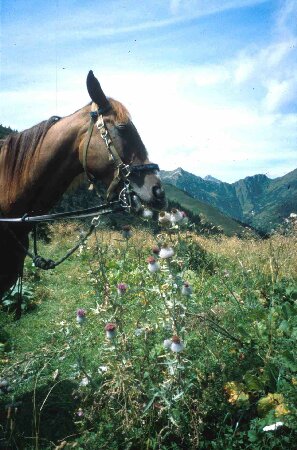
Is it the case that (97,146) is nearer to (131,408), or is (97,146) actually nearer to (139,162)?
(139,162)

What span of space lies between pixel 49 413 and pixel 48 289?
569 centimetres

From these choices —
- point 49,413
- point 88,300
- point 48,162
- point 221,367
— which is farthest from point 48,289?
point 221,367

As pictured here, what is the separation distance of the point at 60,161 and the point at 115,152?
0.74 meters

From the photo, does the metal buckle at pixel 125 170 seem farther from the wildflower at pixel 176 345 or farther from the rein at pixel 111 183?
the wildflower at pixel 176 345

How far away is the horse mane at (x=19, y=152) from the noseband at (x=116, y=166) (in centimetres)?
65

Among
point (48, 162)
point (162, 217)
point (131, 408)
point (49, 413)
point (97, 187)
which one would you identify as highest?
point (48, 162)

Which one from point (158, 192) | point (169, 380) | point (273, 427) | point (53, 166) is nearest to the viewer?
point (273, 427)

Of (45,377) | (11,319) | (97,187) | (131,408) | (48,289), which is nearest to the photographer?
(131,408)

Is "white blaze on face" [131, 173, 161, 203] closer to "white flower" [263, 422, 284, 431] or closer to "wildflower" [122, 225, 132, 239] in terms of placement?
"wildflower" [122, 225, 132, 239]

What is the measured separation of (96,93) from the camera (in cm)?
381

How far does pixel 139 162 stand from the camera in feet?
12.2

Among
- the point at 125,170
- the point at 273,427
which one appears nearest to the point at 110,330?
the point at 273,427

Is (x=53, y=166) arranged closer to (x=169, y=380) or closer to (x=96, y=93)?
(x=96, y=93)

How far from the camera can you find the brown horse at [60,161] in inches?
147
